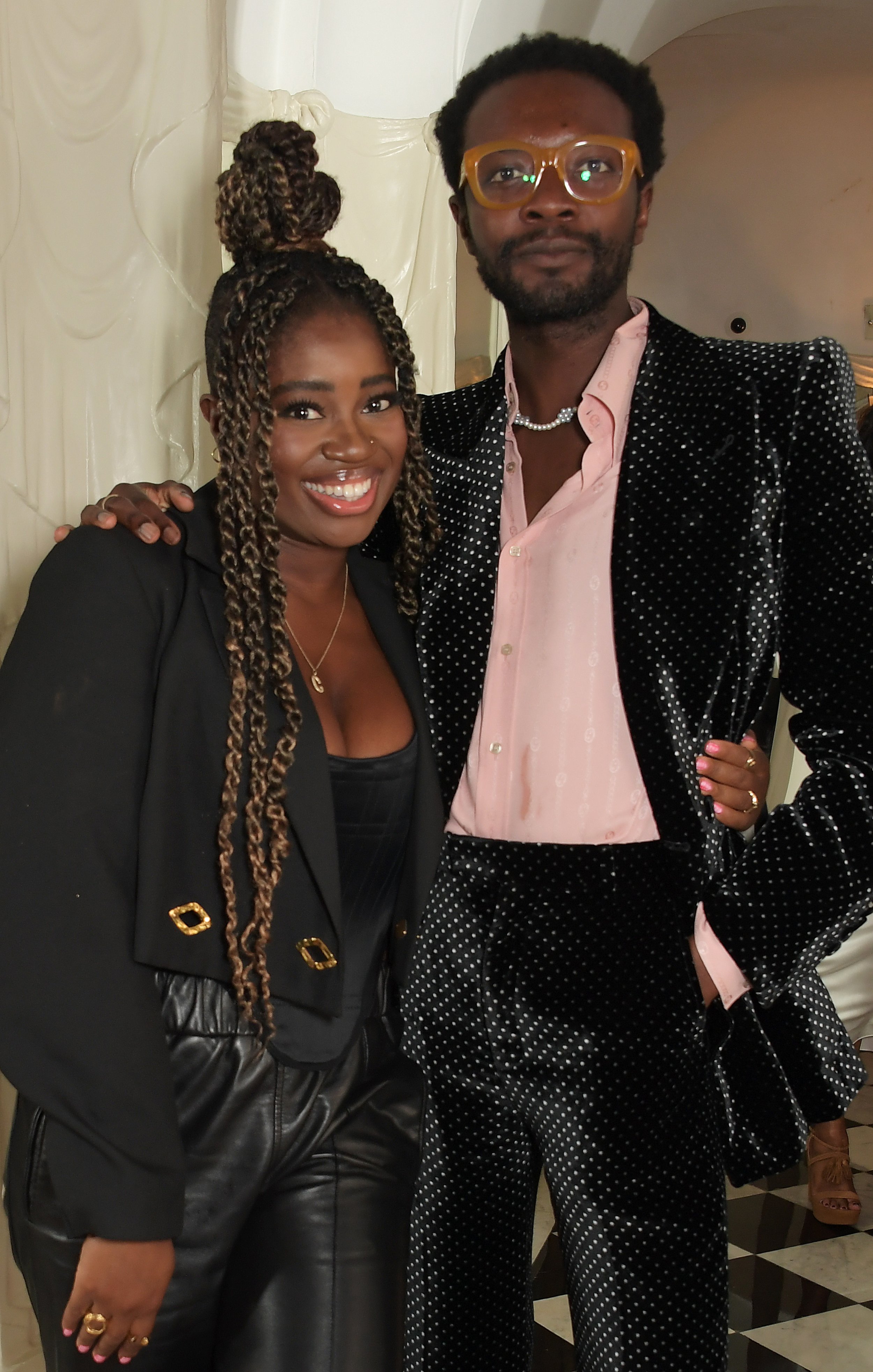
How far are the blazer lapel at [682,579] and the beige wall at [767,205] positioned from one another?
6.17 meters

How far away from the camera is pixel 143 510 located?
5.17ft

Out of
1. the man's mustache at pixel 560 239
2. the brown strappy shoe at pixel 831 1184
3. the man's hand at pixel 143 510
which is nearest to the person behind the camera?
the man's hand at pixel 143 510

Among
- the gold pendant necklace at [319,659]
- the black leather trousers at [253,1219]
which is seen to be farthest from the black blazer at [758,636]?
the black leather trousers at [253,1219]

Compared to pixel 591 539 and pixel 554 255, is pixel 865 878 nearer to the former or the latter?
pixel 591 539

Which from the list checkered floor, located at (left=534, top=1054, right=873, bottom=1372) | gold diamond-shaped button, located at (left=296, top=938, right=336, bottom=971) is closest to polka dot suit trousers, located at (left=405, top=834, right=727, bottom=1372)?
gold diamond-shaped button, located at (left=296, top=938, right=336, bottom=971)

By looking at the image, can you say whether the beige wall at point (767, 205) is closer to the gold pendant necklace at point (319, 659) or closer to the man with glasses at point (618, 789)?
the man with glasses at point (618, 789)

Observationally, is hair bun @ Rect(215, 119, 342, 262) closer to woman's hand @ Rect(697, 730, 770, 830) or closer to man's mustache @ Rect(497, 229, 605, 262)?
man's mustache @ Rect(497, 229, 605, 262)

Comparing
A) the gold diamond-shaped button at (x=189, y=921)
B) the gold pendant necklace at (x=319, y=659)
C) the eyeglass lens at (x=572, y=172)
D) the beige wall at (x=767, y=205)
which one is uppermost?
the beige wall at (x=767, y=205)

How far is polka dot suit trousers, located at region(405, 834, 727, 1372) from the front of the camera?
5.58 feet

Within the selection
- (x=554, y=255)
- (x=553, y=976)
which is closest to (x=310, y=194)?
(x=554, y=255)

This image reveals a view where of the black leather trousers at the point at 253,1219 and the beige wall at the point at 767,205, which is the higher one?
the beige wall at the point at 767,205

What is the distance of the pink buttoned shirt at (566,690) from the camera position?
5.77 feet

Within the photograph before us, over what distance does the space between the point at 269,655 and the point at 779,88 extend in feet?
23.2

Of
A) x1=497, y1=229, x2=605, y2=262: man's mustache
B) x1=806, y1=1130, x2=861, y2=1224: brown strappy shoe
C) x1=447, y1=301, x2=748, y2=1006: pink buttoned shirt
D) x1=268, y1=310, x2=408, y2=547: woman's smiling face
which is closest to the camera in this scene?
x1=268, y1=310, x2=408, y2=547: woman's smiling face
